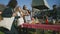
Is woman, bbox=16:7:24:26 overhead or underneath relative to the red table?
overhead

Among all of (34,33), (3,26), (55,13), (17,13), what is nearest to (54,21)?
(55,13)

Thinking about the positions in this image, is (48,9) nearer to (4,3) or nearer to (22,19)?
(22,19)

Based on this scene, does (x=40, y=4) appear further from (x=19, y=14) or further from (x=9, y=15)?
(x=9, y=15)

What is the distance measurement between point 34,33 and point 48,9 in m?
0.62

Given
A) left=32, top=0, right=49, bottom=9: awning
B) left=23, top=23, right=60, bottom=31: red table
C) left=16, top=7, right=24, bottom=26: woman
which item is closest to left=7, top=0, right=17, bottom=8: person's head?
left=16, top=7, right=24, bottom=26: woman

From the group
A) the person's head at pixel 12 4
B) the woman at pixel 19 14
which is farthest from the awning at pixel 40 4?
the person's head at pixel 12 4

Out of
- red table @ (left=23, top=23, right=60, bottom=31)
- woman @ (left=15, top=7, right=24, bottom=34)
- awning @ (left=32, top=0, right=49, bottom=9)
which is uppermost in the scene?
awning @ (left=32, top=0, right=49, bottom=9)

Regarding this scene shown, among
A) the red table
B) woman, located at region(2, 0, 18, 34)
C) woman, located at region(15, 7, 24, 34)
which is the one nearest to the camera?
the red table

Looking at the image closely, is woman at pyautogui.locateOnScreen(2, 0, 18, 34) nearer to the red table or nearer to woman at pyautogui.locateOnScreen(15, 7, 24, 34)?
woman at pyautogui.locateOnScreen(15, 7, 24, 34)

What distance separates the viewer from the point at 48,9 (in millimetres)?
4363

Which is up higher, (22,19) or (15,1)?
(15,1)

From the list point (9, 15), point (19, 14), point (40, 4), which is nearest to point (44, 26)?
point (40, 4)

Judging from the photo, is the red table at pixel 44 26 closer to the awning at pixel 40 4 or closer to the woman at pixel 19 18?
the woman at pixel 19 18

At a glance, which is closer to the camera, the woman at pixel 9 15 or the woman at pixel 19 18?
the woman at pixel 19 18
